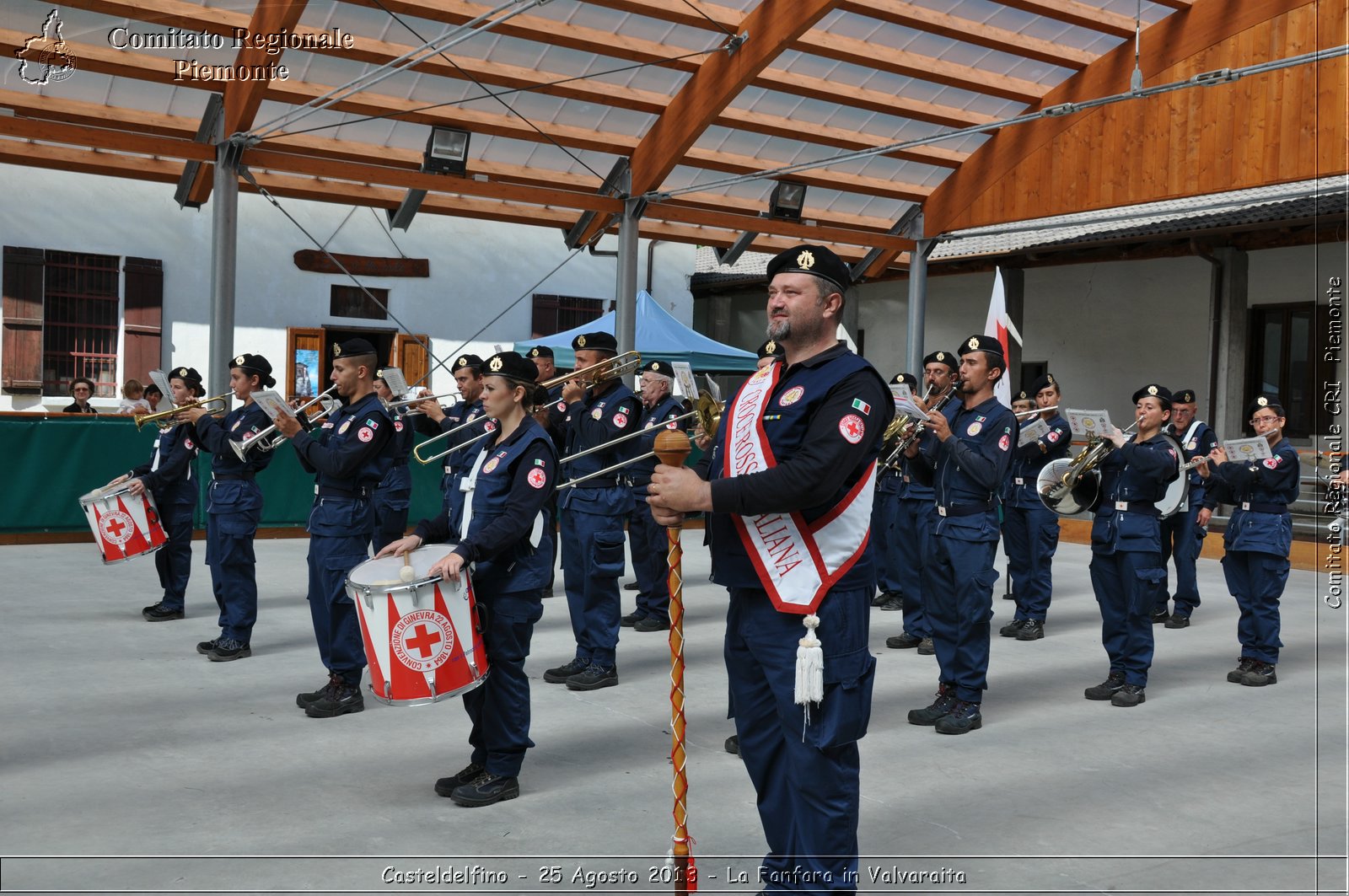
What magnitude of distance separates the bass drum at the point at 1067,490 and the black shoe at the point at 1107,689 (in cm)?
97

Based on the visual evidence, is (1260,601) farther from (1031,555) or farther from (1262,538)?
(1031,555)

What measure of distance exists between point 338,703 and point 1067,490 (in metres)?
4.41

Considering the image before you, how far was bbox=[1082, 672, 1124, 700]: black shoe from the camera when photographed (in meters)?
6.40

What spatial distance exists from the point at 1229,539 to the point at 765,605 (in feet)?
17.7

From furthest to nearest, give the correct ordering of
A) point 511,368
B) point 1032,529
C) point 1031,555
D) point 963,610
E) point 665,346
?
point 665,346
point 1032,529
point 1031,555
point 963,610
point 511,368

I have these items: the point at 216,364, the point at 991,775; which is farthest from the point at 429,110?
the point at 991,775

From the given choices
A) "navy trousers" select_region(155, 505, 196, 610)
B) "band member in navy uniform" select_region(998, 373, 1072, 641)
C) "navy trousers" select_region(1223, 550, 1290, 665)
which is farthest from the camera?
"band member in navy uniform" select_region(998, 373, 1072, 641)

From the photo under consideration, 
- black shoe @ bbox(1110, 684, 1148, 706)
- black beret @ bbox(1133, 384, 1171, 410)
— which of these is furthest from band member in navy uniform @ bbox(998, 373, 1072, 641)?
black shoe @ bbox(1110, 684, 1148, 706)

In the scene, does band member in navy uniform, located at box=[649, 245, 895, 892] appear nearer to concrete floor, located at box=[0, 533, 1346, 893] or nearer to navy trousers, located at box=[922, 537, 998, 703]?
concrete floor, located at box=[0, 533, 1346, 893]

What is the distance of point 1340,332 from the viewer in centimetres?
1517

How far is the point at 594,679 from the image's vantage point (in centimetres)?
636

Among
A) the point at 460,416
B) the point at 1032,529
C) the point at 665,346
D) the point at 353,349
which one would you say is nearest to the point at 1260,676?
the point at 1032,529

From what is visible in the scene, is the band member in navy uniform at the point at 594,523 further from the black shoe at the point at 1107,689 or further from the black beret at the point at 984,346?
the black shoe at the point at 1107,689

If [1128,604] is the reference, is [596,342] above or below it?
above
